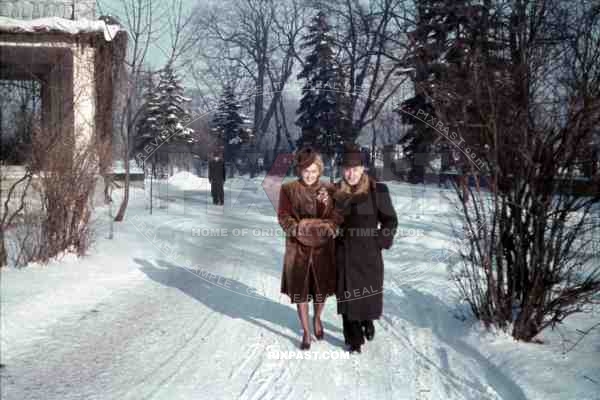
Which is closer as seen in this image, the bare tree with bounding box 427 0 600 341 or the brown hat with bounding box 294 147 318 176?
the bare tree with bounding box 427 0 600 341

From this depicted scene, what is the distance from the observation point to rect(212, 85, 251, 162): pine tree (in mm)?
6395

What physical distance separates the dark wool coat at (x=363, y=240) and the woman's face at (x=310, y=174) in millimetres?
203

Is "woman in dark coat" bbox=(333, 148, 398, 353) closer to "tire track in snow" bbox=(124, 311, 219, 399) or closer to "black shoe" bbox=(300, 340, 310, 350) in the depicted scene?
"black shoe" bbox=(300, 340, 310, 350)

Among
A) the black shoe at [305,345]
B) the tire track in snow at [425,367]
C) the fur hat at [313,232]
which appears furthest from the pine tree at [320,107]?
the black shoe at [305,345]

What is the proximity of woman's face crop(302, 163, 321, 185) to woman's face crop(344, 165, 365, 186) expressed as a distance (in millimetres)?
220

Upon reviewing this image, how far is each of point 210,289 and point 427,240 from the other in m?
4.42

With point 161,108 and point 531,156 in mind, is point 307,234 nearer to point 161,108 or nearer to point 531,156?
point 531,156

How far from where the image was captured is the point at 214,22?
27.9ft

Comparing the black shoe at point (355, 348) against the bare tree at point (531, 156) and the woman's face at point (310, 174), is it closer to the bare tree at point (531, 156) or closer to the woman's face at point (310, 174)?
the bare tree at point (531, 156)

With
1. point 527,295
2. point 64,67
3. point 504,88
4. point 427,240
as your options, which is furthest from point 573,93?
point 64,67

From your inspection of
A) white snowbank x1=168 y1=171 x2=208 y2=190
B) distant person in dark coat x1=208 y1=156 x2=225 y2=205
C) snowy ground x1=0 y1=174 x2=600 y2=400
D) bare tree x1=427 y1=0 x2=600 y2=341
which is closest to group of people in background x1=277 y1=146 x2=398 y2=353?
snowy ground x1=0 y1=174 x2=600 y2=400

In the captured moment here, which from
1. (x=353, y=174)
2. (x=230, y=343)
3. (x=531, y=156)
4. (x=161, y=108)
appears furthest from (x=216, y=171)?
(x=531, y=156)

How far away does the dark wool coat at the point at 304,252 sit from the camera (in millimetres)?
3461

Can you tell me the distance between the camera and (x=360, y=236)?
341 cm
